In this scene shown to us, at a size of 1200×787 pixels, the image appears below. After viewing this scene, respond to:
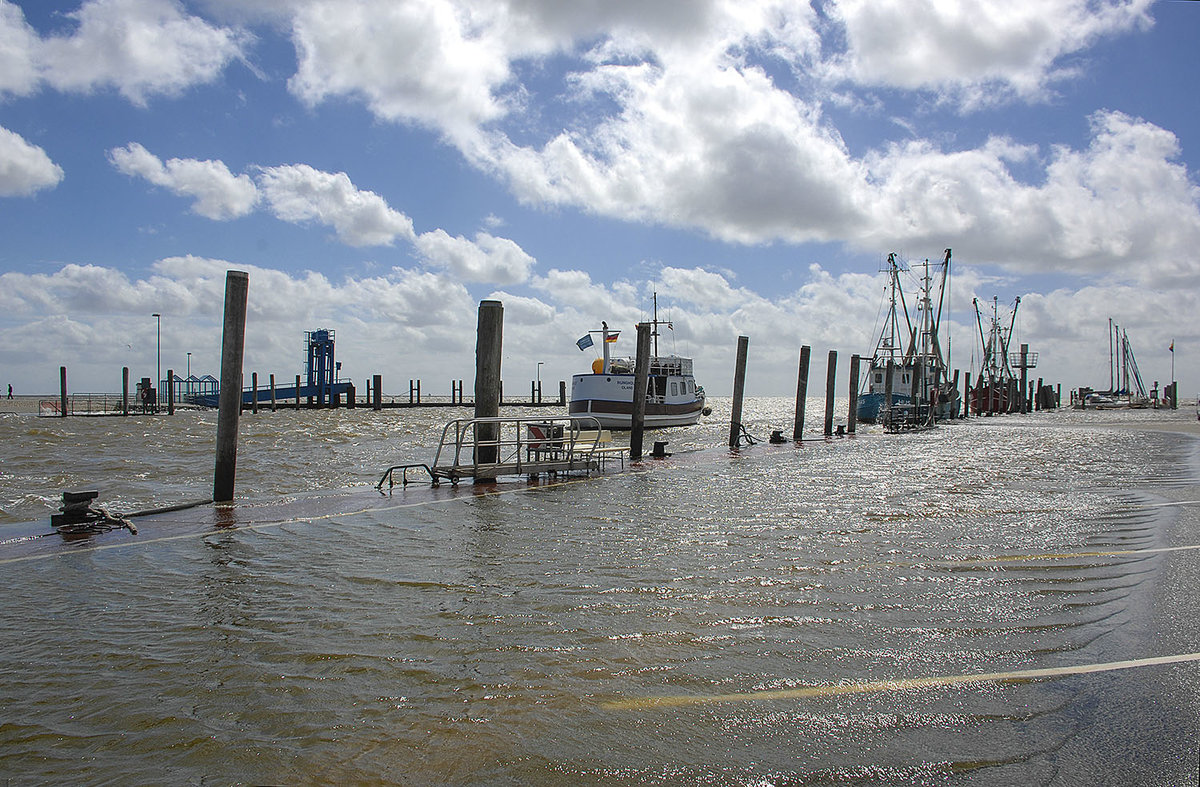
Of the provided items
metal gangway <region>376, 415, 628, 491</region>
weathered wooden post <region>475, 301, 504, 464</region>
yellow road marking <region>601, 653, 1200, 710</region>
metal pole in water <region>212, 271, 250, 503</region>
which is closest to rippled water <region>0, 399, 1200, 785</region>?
yellow road marking <region>601, 653, 1200, 710</region>

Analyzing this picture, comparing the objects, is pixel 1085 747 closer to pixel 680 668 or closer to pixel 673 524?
pixel 680 668

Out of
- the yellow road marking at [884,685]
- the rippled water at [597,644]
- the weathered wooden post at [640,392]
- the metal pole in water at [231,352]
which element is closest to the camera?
the rippled water at [597,644]

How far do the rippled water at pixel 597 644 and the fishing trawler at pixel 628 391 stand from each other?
81.4ft

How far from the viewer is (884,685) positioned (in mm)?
4184

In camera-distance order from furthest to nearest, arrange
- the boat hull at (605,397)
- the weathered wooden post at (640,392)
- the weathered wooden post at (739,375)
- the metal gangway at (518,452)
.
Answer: the boat hull at (605,397)
the weathered wooden post at (739,375)
the weathered wooden post at (640,392)
the metal gangway at (518,452)

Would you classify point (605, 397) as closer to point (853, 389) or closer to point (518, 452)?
point (853, 389)

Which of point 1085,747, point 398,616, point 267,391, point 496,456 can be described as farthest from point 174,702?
point 267,391

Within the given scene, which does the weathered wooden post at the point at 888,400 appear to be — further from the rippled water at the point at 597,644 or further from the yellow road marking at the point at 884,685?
the yellow road marking at the point at 884,685

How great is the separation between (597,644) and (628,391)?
33740mm

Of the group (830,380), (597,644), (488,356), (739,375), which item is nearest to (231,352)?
(488,356)

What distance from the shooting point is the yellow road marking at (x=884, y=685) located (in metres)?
4.02

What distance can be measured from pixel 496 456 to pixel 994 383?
232 ft

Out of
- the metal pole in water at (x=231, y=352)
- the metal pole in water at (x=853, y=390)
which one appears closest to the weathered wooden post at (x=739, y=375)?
the metal pole in water at (x=853, y=390)

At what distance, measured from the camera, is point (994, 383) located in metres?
73.8
